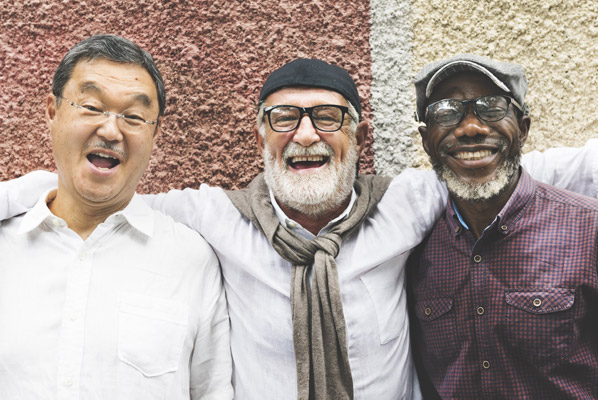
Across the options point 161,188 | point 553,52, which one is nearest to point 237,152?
point 161,188

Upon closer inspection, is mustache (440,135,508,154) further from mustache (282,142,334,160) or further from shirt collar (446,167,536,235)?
mustache (282,142,334,160)

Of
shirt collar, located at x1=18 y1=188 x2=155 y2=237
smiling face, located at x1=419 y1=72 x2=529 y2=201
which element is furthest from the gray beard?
shirt collar, located at x1=18 y1=188 x2=155 y2=237

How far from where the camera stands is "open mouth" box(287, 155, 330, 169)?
1625 mm

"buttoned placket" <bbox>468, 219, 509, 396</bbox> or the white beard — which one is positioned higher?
the white beard

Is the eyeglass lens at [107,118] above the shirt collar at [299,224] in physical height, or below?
above

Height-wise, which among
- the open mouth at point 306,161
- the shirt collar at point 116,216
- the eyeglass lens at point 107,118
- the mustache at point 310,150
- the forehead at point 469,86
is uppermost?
the forehead at point 469,86

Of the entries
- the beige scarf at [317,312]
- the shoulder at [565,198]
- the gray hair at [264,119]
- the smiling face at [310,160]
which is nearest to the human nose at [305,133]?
the smiling face at [310,160]

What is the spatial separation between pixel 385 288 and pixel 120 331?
811 mm

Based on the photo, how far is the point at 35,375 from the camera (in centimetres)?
122

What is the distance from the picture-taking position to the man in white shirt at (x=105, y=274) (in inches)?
48.9

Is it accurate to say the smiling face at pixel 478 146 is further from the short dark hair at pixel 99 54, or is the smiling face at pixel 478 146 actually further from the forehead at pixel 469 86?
the short dark hair at pixel 99 54

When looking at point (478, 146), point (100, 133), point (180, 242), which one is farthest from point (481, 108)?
point (100, 133)

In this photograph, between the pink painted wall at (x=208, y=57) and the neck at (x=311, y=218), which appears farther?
the pink painted wall at (x=208, y=57)

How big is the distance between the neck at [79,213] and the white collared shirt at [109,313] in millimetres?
63
